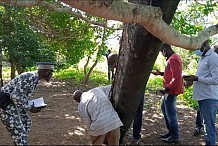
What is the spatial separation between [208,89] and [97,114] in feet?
5.50

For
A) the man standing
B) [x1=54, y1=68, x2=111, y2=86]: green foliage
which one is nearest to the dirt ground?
the man standing

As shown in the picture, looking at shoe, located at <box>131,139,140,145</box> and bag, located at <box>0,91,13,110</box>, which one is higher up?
bag, located at <box>0,91,13,110</box>

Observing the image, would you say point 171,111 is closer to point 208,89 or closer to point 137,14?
point 208,89

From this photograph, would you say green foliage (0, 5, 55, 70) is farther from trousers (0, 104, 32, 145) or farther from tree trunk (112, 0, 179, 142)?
tree trunk (112, 0, 179, 142)

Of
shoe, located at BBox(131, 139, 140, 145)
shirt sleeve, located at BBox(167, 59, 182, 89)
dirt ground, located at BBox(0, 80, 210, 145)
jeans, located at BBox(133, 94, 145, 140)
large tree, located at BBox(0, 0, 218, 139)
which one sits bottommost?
dirt ground, located at BBox(0, 80, 210, 145)

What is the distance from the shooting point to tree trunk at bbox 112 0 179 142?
3425 mm

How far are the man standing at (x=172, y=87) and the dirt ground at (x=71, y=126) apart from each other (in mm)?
353

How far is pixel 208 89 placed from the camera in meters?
4.45

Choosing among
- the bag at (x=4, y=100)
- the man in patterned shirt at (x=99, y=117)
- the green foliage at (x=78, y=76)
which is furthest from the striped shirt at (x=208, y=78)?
the green foliage at (x=78, y=76)

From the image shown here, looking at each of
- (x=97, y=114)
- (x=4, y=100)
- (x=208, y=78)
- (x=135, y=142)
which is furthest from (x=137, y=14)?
(x=135, y=142)

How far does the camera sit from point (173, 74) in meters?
4.93

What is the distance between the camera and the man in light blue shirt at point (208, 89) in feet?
14.3

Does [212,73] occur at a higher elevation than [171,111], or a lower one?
higher

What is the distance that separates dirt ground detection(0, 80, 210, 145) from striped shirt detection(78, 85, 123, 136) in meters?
1.46
